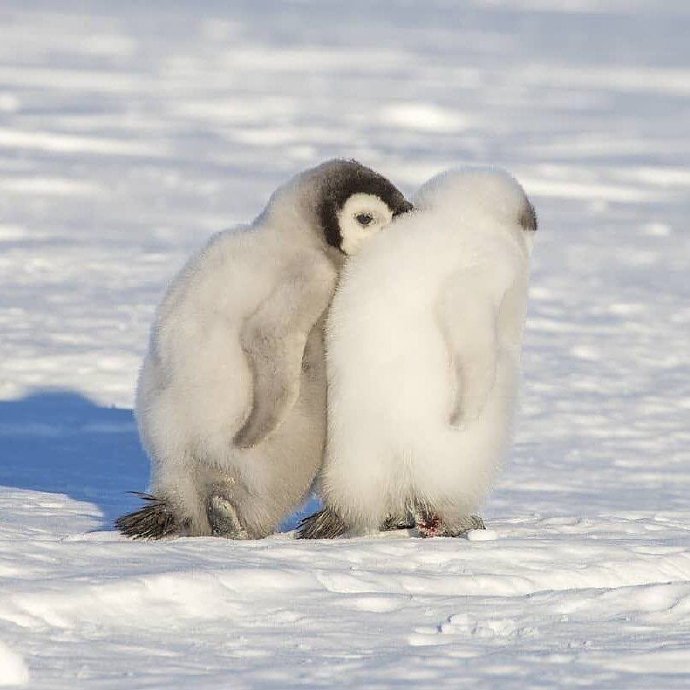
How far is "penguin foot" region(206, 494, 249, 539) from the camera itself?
3354mm

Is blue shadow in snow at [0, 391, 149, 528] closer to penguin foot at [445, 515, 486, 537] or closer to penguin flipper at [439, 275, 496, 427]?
penguin foot at [445, 515, 486, 537]

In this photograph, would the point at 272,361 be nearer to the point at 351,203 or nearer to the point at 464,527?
the point at 351,203

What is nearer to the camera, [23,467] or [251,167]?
[23,467]

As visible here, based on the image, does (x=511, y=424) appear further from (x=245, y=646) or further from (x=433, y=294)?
(x=245, y=646)

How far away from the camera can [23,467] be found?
476cm

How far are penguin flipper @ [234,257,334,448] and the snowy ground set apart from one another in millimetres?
249

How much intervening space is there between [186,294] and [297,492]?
493 millimetres

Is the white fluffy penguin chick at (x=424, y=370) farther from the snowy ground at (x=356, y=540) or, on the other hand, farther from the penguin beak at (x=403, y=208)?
the snowy ground at (x=356, y=540)

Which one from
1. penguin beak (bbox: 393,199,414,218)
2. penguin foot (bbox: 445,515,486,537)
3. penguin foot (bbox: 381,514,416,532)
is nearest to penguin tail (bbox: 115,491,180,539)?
penguin foot (bbox: 381,514,416,532)

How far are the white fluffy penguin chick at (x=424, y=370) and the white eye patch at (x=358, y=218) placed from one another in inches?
1.3

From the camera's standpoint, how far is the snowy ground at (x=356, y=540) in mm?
2441

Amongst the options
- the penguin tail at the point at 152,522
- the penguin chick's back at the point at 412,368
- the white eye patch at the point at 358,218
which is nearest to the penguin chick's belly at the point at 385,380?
the penguin chick's back at the point at 412,368

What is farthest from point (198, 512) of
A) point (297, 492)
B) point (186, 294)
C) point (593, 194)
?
point (593, 194)

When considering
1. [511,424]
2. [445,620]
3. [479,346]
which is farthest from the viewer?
[511,424]
